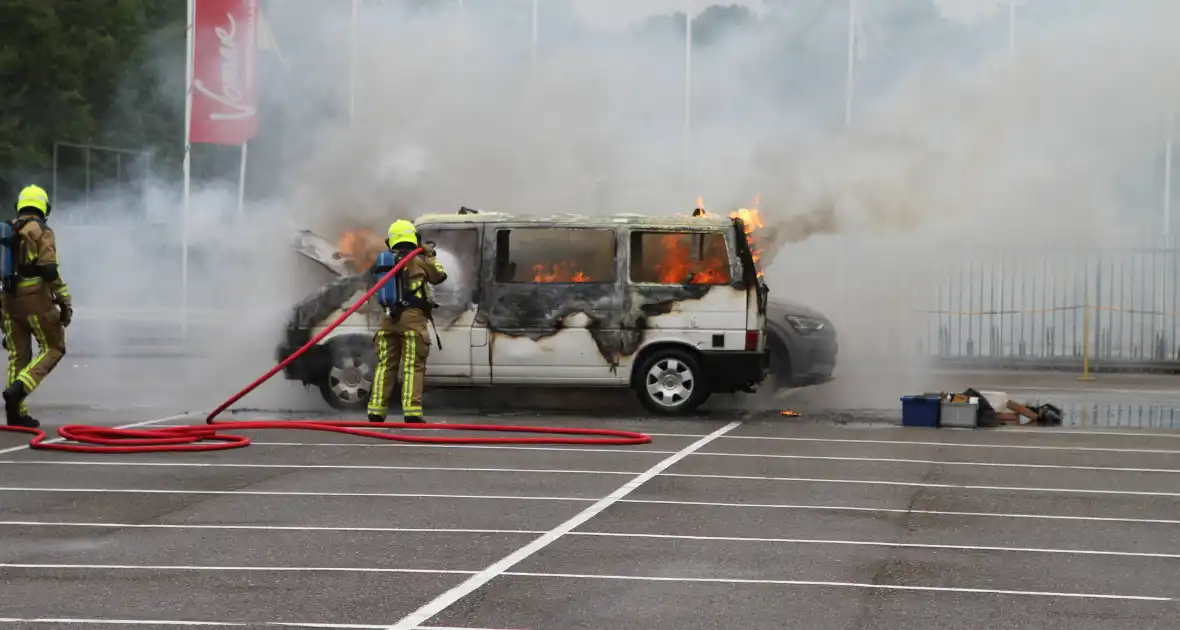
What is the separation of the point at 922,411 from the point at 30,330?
24.1 feet

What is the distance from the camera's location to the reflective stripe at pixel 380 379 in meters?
14.4

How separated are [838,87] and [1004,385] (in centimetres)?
504

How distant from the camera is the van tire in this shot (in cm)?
1552

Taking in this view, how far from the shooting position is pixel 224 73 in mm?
26438

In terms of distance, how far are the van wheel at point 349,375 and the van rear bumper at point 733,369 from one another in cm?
294

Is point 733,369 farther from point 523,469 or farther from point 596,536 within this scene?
point 596,536

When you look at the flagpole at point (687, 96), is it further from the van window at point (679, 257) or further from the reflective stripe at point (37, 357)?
the reflective stripe at point (37, 357)

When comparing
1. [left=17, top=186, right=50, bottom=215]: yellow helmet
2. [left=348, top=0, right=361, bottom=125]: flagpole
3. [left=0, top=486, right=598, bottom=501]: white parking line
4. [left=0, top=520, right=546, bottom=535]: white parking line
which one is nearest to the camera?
[left=0, top=520, right=546, bottom=535]: white parking line

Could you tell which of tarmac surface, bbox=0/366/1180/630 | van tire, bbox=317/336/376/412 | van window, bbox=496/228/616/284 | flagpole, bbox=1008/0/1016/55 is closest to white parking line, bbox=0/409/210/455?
tarmac surface, bbox=0/366/1180/630

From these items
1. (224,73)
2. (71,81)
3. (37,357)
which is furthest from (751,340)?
(71,81)

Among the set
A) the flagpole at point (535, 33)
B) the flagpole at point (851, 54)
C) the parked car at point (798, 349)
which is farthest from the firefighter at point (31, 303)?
the flagpole at point (851, 54)

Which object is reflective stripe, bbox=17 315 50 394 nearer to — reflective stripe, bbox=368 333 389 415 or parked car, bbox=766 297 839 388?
reflective stripe, bbox=368 333 389 415

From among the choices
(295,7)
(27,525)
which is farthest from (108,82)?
(27,525)

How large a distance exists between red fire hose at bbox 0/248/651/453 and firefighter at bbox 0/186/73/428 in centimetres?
54
